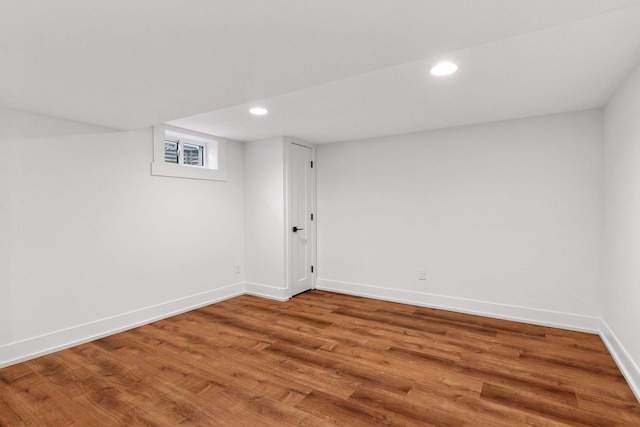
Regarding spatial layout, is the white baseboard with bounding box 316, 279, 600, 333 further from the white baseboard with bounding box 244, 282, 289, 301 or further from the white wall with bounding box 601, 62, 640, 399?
the white baseboard with bounding box 244, 282, 289, 301

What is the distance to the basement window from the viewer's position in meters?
3.66

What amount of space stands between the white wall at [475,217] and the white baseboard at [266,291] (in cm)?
76

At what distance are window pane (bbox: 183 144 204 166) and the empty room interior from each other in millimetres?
42

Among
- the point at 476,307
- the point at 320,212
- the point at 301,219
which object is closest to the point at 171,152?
the point at 301,219

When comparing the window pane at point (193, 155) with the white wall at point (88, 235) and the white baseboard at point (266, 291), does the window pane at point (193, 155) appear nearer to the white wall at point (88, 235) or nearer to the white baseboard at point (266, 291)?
the white wall at point (88, 235)

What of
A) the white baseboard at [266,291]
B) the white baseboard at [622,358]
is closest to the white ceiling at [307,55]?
the white baseboard at [622,358]

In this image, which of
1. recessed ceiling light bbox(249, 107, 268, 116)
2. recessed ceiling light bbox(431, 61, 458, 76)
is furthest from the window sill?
recessed ceiling light bbox(431, 61, 458, 76)

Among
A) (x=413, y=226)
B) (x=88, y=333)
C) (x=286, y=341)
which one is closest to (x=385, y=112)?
(x=413, y=226)

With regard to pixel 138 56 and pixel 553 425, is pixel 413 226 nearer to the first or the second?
pixel 553 425

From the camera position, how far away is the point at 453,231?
3916mm

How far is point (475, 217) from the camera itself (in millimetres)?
3775

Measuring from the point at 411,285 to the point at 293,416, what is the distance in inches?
104

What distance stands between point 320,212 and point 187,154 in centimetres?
202

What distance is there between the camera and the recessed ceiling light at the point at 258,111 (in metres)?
3.14
